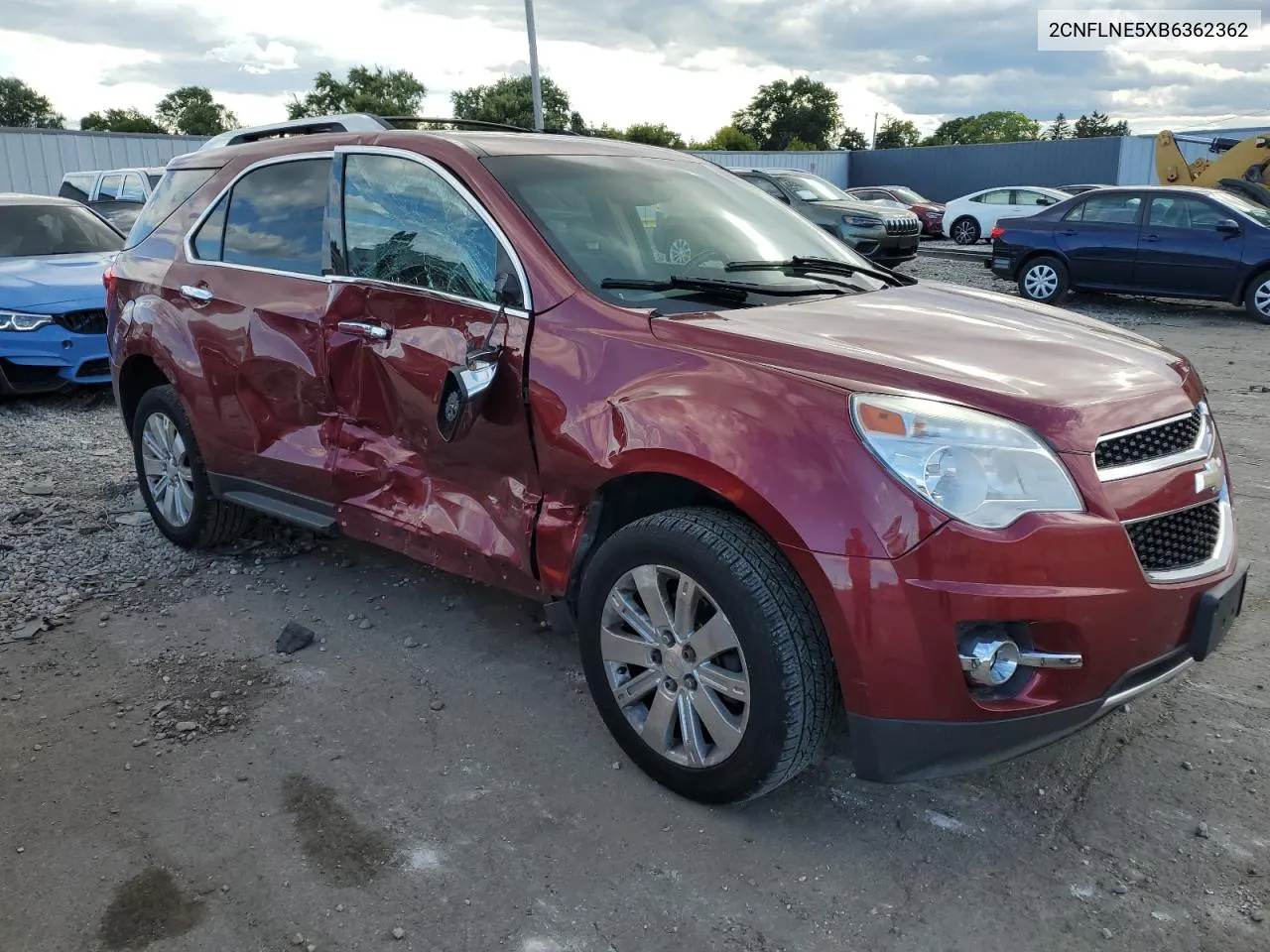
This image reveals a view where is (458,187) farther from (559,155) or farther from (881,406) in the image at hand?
(881,406)

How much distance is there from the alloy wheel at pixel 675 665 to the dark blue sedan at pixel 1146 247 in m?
11.5

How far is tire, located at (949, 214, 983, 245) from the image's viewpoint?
23.6 metres

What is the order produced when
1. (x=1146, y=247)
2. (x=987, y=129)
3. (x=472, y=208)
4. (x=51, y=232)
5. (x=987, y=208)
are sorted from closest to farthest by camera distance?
(x=472, y=208) < (x=51, y=232) < (x=1146, y=247) < (x=987, y=208) < (x=987, y=129)

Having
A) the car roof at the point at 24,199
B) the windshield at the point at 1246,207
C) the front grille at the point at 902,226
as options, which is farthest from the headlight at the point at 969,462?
the front grille at the point at 902,226

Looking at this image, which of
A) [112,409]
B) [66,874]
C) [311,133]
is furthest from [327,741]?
[112,409]

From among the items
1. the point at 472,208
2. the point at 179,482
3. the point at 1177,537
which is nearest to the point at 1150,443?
the point at 1177,537

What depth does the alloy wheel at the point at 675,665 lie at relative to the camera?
8.79ft

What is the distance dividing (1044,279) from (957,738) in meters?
12.2

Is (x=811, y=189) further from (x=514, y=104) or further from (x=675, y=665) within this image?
(x=514, y=104)

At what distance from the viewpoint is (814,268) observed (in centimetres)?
367

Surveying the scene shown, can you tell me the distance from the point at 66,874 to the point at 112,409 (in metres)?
6.27

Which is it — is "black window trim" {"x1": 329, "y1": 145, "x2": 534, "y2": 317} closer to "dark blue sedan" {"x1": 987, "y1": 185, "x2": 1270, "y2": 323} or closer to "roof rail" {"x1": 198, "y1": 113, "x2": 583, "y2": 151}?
"roof rail" {"x1": 198, "y1": 113, "x2": 583, "y2": 151}

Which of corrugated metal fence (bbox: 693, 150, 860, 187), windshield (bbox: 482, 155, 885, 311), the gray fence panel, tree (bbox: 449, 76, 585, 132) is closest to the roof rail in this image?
windshield (bbox: 482, 155, 885, 311)

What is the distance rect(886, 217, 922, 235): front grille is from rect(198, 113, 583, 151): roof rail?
457 inches
